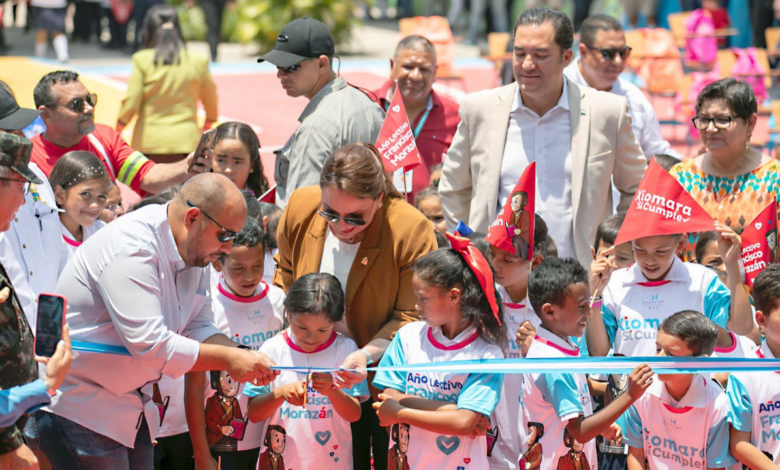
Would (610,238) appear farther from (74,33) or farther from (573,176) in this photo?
(74,33)

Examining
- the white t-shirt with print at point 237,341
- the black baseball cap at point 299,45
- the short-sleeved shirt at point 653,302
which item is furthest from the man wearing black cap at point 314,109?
the short-sleeved shirt at point 653,302

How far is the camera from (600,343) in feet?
15.8

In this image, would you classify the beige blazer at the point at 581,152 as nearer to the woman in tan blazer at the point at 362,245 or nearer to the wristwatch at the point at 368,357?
the woman in tan blazer at the point at 362,245

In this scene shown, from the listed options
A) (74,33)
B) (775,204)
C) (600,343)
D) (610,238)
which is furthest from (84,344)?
(74,33)

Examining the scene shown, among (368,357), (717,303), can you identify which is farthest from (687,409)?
(368,357)

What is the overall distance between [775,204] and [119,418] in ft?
11.6

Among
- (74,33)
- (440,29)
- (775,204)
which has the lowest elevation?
(74,33)

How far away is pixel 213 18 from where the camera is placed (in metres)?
21.2

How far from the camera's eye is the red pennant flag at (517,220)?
4531 mm

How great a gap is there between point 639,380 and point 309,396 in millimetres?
1574

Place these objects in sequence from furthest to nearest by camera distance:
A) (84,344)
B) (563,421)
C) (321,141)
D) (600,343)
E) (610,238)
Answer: (321,141), (610,238), (600,343), (563,421), (84,344)

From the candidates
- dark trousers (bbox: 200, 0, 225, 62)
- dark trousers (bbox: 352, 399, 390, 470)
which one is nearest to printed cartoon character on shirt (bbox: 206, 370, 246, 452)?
dark trousers (bbox: 352, 399, 390, 470)

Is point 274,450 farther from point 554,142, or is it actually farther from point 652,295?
Result: point 554,142

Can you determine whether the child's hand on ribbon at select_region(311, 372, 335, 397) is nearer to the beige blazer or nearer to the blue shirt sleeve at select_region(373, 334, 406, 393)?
the blue shirt sleeve at select_region(373, 334, 406, 393)
